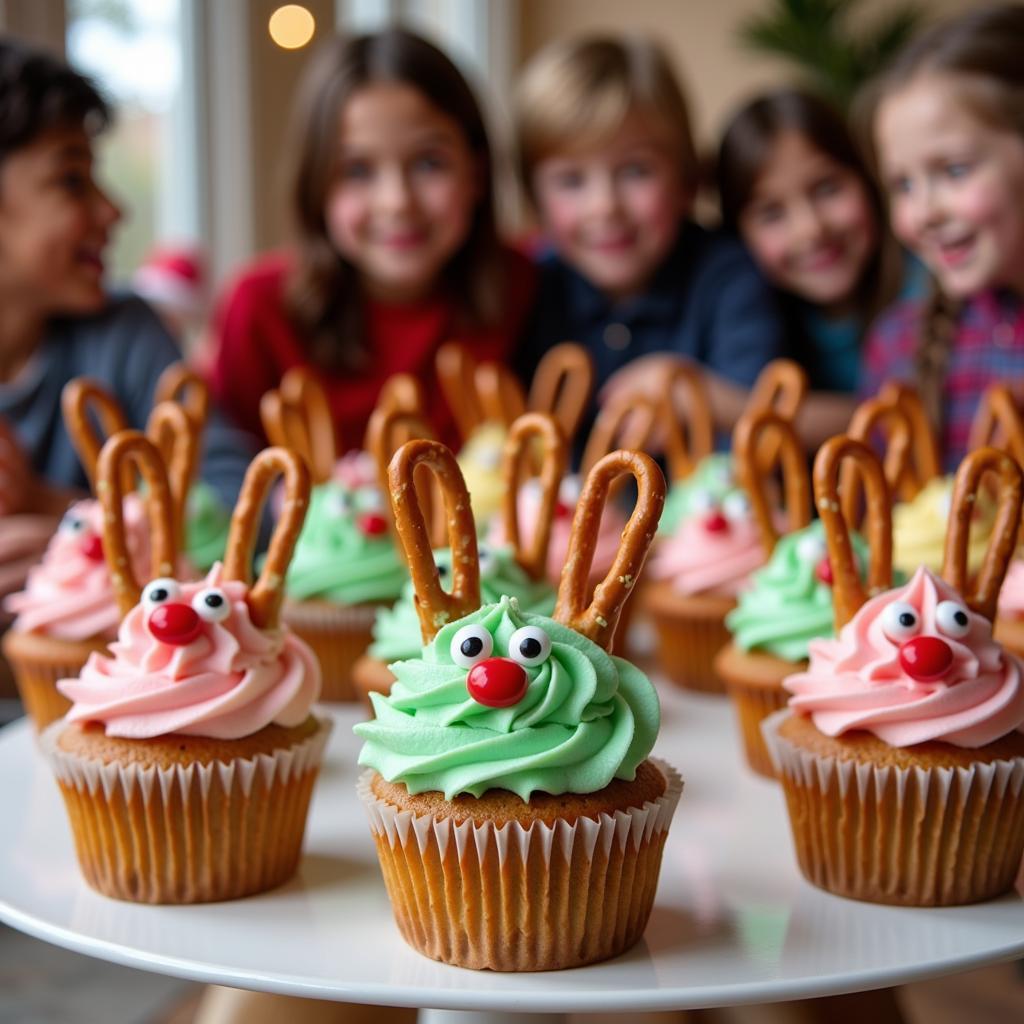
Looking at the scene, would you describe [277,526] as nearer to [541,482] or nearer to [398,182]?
[541,482]

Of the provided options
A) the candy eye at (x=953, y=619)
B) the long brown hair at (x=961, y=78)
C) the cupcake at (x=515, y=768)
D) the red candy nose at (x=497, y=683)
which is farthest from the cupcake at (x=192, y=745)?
the long brown hair at (x=961, y=78)

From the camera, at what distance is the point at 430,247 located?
10.5 ft

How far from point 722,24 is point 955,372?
507cm

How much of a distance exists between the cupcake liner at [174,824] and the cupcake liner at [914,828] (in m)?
0.58

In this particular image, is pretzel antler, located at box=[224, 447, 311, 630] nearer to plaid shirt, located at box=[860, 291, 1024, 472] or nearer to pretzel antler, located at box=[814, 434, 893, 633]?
pretzel antler, located at box=[814, 434, 893, 633]

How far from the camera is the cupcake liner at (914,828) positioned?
1408mm

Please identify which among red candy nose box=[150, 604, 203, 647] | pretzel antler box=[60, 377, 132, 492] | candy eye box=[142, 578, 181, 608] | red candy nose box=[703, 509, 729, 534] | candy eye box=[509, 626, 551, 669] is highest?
pretzel antler box=[60, 377, 132, 492]

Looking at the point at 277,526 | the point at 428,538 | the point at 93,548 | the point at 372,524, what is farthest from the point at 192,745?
the point at 372,524

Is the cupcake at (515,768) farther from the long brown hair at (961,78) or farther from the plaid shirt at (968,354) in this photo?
the plaid shirt at (968,354)

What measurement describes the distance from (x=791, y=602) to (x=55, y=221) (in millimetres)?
1749

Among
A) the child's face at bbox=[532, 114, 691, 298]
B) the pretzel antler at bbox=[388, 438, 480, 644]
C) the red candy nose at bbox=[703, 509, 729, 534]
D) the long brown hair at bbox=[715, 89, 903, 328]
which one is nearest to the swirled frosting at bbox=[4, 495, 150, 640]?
the pretzel antler at bbox=[388, 438, 480, 644]

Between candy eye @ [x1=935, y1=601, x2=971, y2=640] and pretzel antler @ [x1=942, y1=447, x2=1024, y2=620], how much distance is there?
54mm

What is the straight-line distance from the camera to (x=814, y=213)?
3.23 meters

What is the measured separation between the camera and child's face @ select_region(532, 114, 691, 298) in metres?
3.22
